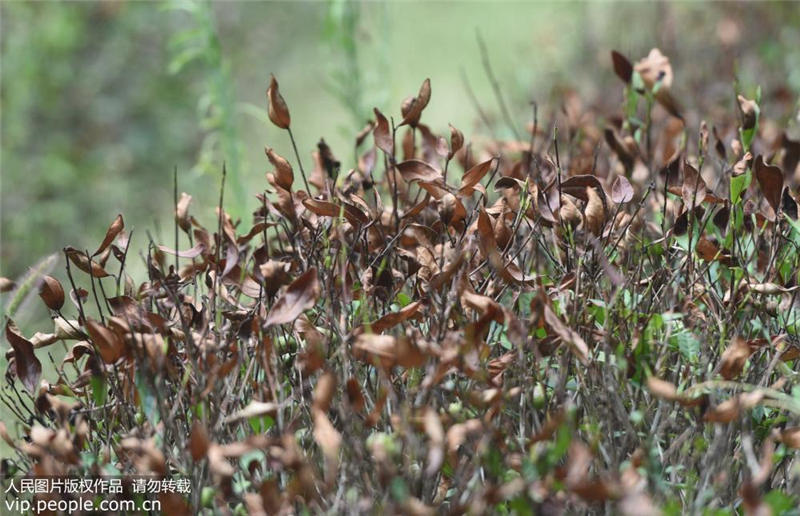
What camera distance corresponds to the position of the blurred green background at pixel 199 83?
19.7 ft

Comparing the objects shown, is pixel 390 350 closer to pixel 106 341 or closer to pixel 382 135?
pixel 106 341

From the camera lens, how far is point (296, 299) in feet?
5.80

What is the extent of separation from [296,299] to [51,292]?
708 millimetres

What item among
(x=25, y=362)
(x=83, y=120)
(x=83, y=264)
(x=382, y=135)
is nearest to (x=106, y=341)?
(x=25, y=362)

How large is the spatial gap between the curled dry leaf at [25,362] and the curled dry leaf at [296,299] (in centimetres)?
62

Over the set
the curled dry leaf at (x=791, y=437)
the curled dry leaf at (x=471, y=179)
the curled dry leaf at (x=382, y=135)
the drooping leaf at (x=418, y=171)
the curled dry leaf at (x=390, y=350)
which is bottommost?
the curled dry leaf at (x=791, y=437)

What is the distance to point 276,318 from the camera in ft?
5.79

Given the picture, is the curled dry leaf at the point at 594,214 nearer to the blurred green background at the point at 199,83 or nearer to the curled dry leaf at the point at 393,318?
the curled dry leaf at the point at 393,318

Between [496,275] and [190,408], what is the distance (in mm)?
747

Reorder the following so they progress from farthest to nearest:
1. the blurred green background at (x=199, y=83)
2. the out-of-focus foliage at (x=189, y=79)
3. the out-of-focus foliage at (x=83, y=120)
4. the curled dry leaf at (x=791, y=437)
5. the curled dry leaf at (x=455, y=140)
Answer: the out-of-focus foliage at (x=83, y=120) < the out-of-focus foliage at (x=189, y=79) < the blurred green background at (x=199, y=83) < the curled dry leaf at (x=455, y=140) < the curled dry leaf at (x=791, y=437)

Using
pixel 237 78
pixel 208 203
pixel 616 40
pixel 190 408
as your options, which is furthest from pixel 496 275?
pixel 237 78

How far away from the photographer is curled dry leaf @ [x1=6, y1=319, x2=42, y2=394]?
6.56ft


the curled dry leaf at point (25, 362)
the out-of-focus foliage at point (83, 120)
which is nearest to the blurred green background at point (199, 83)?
the out-of-focus foliage at point (83, 120)

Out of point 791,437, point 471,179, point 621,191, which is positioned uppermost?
point 471,179
